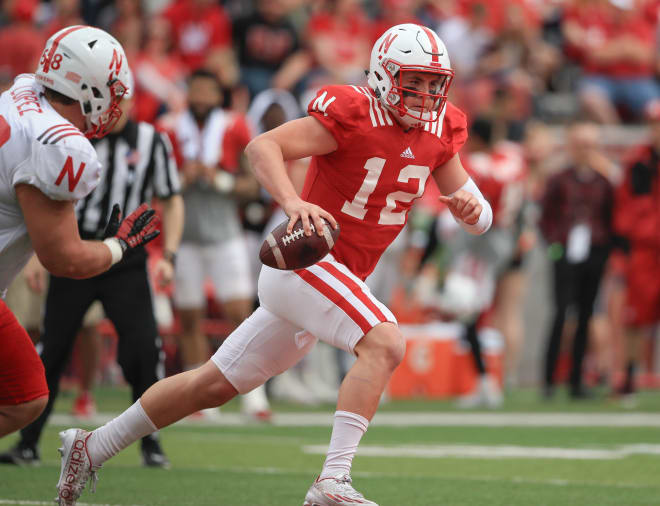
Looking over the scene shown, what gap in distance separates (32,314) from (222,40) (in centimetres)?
672

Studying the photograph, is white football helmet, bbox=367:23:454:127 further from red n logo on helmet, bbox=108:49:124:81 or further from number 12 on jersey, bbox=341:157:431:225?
red n logo on helmet, bbox=108:49:124:81

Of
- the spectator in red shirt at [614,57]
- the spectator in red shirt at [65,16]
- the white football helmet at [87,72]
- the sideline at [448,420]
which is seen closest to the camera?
the white football helmet at [87,72]

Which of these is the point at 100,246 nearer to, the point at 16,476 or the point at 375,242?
the point at 375,242

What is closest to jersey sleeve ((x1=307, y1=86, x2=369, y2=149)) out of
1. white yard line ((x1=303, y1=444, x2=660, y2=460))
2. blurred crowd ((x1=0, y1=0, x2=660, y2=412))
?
white yard line ((x1=303, y1=444, x2=660, y2=460))

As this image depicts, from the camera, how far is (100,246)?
439 centimetres

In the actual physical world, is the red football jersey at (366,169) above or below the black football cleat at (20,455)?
above

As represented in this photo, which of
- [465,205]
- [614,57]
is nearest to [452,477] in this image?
[465,205]

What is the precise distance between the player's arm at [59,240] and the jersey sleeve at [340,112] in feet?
3.19

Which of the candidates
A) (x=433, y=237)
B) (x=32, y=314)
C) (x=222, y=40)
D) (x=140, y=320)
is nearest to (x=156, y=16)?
(x=222, y=40)

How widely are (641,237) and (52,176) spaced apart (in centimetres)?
815

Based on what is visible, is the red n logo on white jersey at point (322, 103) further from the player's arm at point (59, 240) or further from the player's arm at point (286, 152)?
the player's arm at point (59, 240)

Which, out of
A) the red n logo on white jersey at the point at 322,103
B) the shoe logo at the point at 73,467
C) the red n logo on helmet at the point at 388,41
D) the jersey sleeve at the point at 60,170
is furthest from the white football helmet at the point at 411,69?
the shoe logo at the point at 73,467

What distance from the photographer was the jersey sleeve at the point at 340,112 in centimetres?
480

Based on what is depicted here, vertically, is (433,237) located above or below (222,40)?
below
